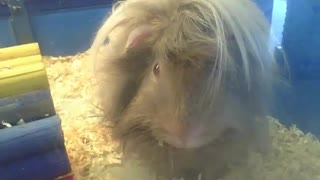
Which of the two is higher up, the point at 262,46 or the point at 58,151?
the point at 262,46

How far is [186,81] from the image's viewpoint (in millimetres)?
867

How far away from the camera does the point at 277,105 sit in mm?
1246

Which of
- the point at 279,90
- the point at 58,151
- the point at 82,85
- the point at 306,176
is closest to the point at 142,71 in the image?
the point at 58,151

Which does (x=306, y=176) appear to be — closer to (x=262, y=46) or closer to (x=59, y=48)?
(x=262, y=46)

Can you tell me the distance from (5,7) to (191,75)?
43.6 inches

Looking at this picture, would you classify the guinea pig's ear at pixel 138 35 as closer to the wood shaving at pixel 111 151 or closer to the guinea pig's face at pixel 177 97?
the guinea pig's face at pixel 177 97

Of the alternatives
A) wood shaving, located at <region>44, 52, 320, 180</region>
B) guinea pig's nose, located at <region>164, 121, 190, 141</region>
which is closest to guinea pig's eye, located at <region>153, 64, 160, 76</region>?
guinea pig's nose, located at <region>164, 121, 190, 141</region>

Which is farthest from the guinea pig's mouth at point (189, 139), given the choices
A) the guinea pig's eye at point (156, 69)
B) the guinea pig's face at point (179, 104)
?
the guinea pig's eye at point (156, 69)

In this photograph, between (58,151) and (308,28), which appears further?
(308,28)

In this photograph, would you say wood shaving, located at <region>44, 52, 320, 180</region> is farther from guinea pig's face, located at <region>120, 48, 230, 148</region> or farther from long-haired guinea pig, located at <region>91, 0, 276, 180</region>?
guinea pig's face, located at <region>120, 48, 230, 148</region>

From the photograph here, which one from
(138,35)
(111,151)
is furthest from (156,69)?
(111,151)

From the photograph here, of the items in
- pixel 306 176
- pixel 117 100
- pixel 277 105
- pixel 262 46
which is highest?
pixel 262 46

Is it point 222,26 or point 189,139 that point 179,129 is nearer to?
point 189,139

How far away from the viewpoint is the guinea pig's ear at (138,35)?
37.6 inches
